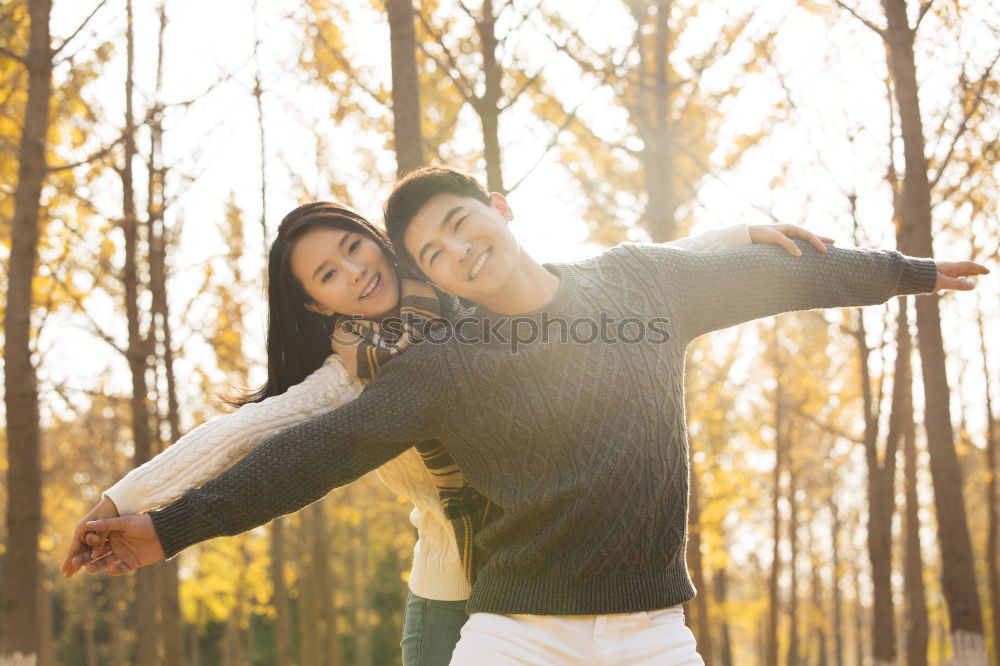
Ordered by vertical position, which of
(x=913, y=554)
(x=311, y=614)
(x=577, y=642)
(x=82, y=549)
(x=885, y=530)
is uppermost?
(x=82, y=549)

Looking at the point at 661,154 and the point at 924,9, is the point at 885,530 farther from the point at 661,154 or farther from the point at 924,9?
the point at 924,9

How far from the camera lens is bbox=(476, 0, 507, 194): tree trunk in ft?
14.0

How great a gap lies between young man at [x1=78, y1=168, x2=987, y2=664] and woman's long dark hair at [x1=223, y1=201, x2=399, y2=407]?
0.31 meters

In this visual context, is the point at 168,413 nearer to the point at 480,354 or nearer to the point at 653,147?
the point at 653,147

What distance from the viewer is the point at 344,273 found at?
8.03 ft

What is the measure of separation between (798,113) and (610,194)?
5.32 ft

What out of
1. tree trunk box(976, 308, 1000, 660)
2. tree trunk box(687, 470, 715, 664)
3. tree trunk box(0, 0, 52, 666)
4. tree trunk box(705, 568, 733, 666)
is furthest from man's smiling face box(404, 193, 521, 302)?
tree trunk box(705, 568, 733, 666)

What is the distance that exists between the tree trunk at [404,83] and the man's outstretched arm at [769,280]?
4.78 feet

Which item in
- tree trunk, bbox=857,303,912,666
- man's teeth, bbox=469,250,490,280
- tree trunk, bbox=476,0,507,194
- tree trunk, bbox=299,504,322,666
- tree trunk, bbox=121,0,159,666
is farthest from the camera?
tree trunk, bbox=299,504,322,666

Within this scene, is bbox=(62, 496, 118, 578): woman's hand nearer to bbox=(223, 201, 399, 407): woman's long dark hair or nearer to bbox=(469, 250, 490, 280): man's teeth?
A: bbox=(223, 201, 399, 407): woman's long dark hair

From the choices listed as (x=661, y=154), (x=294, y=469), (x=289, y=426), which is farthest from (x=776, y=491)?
(x=294, y=469)

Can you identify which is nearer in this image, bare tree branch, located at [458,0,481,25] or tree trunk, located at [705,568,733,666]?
bare tree branch, located at [458,0,481,25]

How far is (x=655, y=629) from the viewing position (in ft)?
6.65

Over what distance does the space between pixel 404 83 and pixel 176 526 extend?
2162 mm
